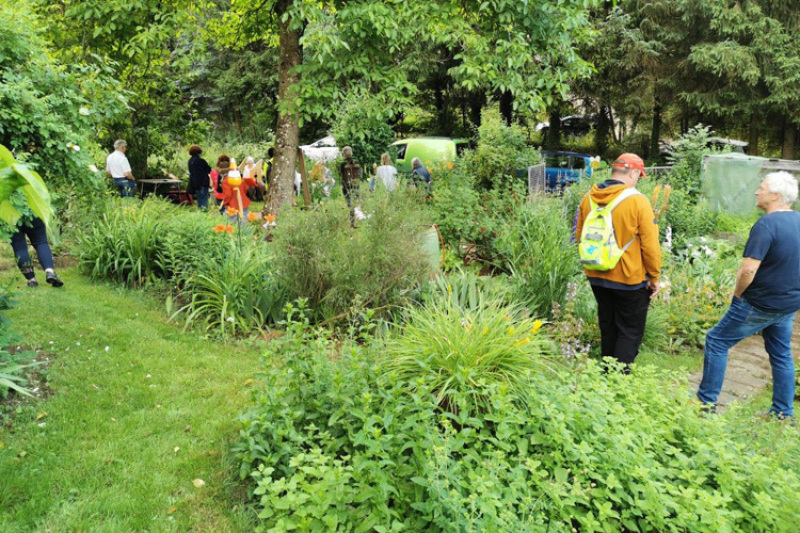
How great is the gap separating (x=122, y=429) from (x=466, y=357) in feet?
7.01

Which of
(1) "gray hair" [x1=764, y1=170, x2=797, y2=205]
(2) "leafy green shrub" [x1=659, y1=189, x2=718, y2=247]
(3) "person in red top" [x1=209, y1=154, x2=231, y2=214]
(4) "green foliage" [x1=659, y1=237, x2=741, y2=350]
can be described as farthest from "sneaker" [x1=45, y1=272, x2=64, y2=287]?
(2) "leafy green shrub" [x1=659, y1=189, x2=718, y2=247]

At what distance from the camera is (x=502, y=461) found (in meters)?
2.32

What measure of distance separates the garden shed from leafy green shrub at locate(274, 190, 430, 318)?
7.94m

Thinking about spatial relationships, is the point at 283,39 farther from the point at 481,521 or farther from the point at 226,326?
the point at 481,521

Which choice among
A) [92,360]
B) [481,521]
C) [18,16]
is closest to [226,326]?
[92,360]

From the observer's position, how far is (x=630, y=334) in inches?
163

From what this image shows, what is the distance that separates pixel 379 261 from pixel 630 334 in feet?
6.88

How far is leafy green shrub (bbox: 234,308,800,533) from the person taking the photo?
2170 millimetres

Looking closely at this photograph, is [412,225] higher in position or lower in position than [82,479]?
higher

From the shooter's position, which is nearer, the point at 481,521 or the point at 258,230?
the point at 481,521

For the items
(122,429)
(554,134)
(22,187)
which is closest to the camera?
(22,187)

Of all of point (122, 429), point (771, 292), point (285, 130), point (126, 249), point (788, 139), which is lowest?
point (122, 429)

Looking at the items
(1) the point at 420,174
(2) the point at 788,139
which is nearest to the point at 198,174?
(1) the point at 420,174

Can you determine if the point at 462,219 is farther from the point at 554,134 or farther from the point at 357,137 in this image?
the point at 554,134
